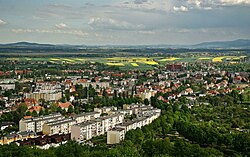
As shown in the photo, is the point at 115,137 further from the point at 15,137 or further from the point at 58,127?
the point at 15,137

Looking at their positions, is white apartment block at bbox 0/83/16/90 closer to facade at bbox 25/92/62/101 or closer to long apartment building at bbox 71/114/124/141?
facade at bbox 25/92/62/101

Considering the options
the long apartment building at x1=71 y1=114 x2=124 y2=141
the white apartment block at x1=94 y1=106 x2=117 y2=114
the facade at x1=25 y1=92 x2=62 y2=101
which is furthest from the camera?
the facade at x1=25 y1=92 x2=62 y2=101

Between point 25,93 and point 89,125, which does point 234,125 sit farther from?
point 25,93

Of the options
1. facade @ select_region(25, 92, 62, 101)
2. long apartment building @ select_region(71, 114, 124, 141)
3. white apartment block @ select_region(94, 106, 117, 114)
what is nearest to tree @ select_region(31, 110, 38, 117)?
white apartment block @ select_region(94, 106, 117, 114)

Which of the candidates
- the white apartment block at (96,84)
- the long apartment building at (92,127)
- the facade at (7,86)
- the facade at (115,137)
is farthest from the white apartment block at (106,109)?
the facade at (7,86)

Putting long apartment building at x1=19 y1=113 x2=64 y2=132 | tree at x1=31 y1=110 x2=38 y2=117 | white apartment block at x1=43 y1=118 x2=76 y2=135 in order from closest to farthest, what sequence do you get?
white apartment block at x1=43 y1=118 x2=76 y2=135 → long apartment building at x1=19 y1=113 x2=64 y2=132 → tree at x1=31 y1=110 x2=38 y2=117

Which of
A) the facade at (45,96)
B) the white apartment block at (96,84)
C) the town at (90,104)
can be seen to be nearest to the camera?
the town at (90,104)

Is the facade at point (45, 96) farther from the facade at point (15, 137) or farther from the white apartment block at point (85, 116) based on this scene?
the facade at point (15, 137)
